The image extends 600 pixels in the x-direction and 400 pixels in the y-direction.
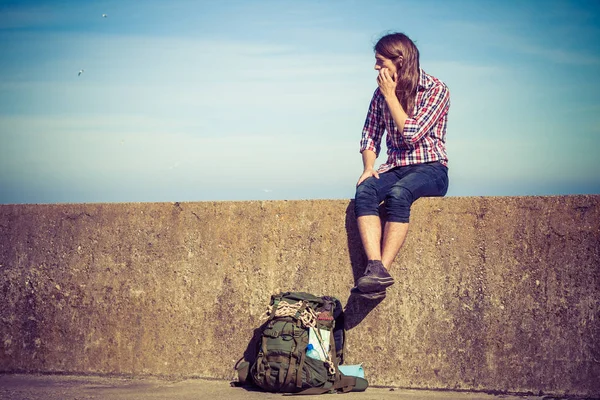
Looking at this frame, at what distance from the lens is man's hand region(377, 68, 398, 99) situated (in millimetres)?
4742

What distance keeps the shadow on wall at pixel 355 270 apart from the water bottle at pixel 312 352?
1.24 feet

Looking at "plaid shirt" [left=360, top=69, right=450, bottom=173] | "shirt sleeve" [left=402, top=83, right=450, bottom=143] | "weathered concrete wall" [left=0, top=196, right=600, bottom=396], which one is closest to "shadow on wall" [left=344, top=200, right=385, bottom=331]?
"weathered concrete wall" [left=0, top=196, right=600, bottom=396]

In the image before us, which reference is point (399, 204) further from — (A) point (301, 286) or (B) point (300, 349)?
(B) point (300, 349)

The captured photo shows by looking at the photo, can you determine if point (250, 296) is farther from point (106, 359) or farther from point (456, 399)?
point (456, 399)

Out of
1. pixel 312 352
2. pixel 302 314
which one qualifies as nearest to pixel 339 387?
pixel 312 352

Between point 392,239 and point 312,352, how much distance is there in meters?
0.91

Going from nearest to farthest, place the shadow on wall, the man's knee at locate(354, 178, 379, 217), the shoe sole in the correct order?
the shoe sole, the man's knee at locate(354, 178, 379, 217), the shadow on wall

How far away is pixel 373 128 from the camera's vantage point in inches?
199

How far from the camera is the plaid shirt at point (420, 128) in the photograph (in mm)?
4664

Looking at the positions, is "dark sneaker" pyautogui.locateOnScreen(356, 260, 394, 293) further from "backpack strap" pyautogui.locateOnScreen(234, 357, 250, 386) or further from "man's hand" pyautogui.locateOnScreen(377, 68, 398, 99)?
"man's hand" pyautogui.locateOnScreen(377, 68, 398, 99)

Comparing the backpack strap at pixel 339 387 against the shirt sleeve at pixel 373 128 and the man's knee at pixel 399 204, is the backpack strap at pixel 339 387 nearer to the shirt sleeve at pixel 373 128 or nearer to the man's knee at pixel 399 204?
the man's knee at pixel 399 204

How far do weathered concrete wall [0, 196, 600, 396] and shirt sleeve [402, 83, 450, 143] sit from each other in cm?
47

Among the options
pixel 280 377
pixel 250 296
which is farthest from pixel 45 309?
pixel 280 377

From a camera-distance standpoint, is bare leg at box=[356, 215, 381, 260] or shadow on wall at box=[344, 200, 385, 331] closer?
bare leg at box=[356, 215, 381, 260]
